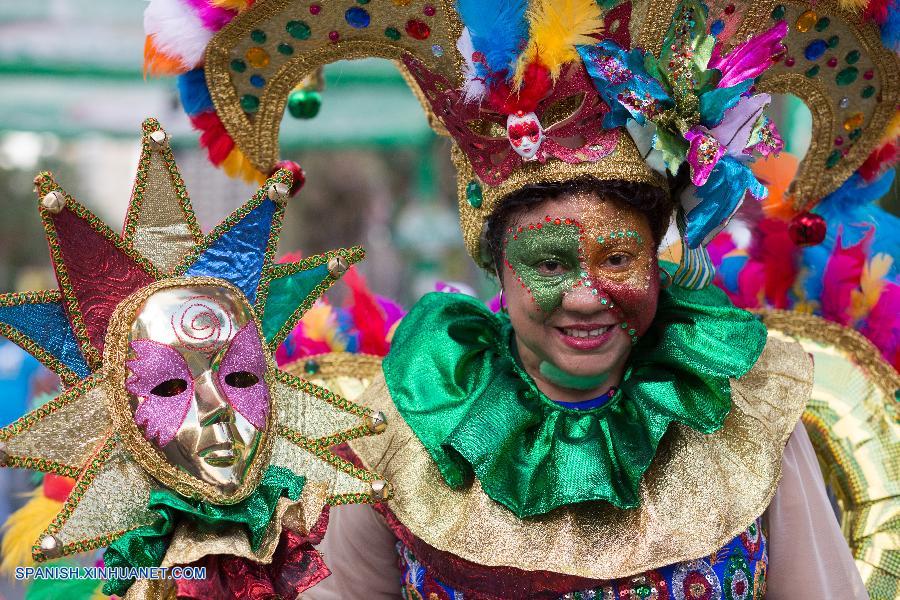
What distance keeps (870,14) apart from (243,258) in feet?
4.73

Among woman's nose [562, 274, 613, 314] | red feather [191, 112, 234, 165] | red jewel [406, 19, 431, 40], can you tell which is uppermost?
red jewel [406, 19, 431, 40]

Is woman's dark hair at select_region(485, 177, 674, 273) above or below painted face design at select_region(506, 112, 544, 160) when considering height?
below

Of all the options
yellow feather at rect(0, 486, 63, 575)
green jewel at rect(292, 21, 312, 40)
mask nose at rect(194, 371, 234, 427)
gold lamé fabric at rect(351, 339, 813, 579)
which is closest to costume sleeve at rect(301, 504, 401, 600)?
gold lamé fabric at rect(351, 339, 813, 579)

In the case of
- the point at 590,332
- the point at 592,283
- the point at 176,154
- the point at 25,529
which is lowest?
the point at 176,154

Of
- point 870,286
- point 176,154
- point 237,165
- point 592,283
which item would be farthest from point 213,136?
point 176,154

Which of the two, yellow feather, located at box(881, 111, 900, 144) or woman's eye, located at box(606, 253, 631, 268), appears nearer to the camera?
woman's eye, located at box(606, 253, 631, 268)

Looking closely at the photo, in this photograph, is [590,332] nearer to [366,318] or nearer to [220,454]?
[220,454]

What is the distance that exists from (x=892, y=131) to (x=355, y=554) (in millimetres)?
1645

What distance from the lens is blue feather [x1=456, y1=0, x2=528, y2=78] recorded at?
2.09 metres

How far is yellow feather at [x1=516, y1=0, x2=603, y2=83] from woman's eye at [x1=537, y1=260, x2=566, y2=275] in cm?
37

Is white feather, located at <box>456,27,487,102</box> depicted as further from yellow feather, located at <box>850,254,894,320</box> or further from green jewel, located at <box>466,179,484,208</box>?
yellow feather, located at <box>850,254,894,320</box>

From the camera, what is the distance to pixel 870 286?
2832 mm

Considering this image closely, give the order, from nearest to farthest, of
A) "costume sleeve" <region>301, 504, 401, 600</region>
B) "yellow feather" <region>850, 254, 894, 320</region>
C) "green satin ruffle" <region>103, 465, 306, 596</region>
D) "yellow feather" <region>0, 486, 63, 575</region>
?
"green satin ruffle" <region>103, 465, 306, 596</region> < "costume sleeve" <region>301, 504, 401, 600</region> < "yellow feather" <region>0, 486, 63, 575</region> < "yellow feather" <region>850, 254, 894, 320</region>

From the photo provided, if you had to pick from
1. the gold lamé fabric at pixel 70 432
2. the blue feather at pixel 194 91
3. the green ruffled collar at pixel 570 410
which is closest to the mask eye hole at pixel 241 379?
the gold lamé fabric at pixel 70 432
